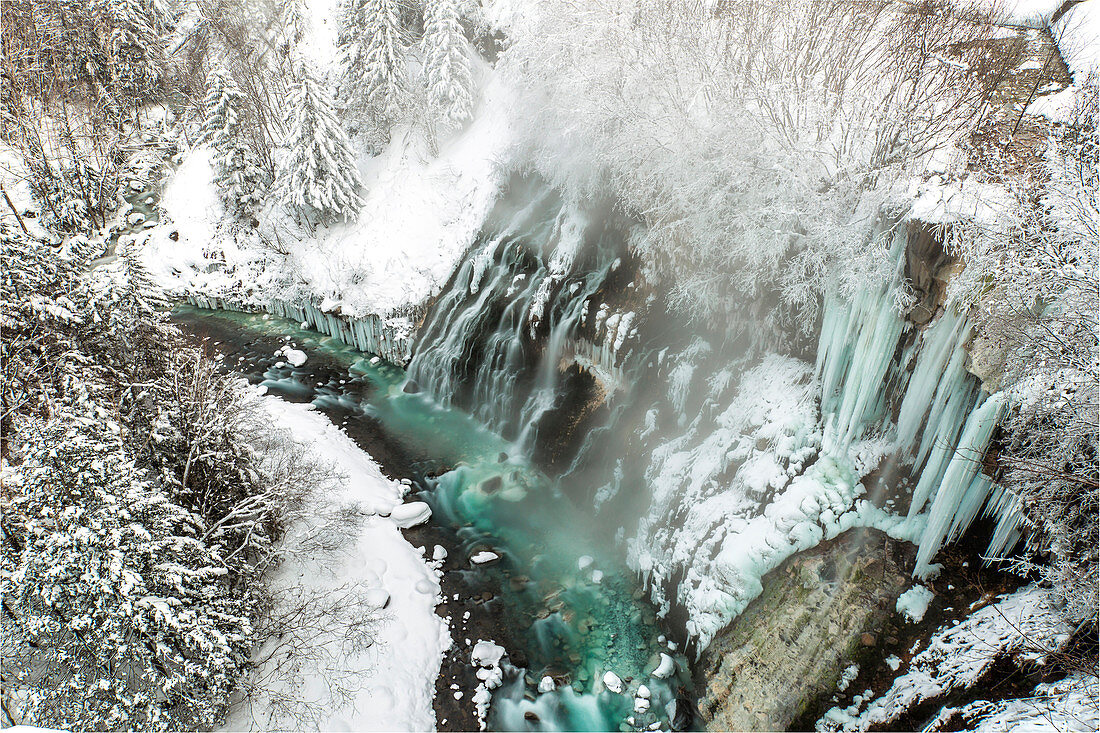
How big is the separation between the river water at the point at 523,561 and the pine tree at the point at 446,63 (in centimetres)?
1074

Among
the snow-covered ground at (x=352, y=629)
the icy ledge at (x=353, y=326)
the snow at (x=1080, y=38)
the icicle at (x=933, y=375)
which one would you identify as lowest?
the snow-covered ground at (x=352, y=629)

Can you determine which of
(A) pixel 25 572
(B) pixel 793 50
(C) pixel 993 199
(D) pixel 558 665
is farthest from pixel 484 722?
(B) pixel 793 50

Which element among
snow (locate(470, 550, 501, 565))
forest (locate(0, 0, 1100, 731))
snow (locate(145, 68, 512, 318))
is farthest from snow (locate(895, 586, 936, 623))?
snow (locate(145, 68, 512, 318))

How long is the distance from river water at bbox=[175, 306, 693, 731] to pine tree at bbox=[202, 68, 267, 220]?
8.03m

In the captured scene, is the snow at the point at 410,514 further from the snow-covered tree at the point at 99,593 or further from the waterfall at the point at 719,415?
the snow-covered tree at the point at 99,593

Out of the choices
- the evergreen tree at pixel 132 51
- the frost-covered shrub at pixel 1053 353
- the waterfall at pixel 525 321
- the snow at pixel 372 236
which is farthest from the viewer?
the evergreen tree at pixel 132 51

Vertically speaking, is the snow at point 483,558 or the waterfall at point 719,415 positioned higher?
the waterfall at point 719,415

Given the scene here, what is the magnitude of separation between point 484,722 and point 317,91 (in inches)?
777

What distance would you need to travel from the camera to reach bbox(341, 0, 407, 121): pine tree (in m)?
19.7

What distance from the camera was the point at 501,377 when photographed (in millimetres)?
14195

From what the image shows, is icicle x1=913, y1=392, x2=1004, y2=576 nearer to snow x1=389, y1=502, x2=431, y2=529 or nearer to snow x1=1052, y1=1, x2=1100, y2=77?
snow x1=1052, y1=1, x2=1100, y2=77

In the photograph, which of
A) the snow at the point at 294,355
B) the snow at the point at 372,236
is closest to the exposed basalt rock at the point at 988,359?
the snow at the point at 372,236

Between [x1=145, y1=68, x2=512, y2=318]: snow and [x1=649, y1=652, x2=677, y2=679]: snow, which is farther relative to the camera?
[x1=145, y1=68, x2=512, y2=318]: snow

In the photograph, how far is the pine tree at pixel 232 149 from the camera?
765 inches
